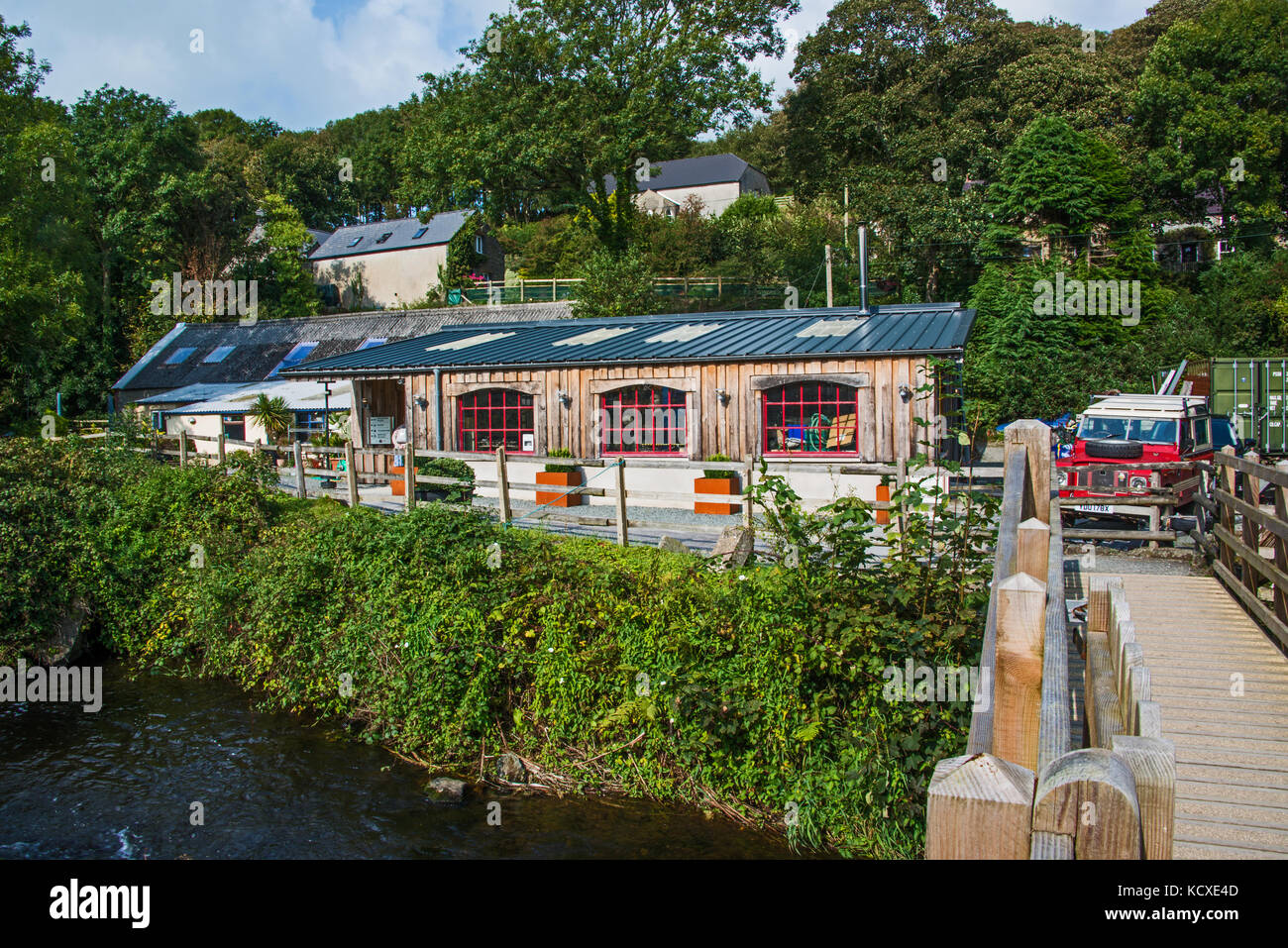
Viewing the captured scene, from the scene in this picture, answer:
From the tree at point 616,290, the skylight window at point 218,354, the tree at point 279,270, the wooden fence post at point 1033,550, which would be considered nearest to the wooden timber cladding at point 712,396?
the tree at point 616,290

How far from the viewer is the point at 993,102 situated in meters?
34.3

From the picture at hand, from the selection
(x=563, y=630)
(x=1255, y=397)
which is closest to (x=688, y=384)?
(x=563, y=630)

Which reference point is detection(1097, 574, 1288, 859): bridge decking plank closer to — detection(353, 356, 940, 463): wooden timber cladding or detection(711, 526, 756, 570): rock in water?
detection(711, 526, 756, 570): rock in water

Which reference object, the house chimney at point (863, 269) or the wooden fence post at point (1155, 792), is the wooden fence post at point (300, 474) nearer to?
the house chimney at point (863, 269)

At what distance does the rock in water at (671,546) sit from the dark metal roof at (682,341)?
6525 mm

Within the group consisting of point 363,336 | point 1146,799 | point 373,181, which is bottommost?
point 1146,799

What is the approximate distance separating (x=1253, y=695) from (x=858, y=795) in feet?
10.0

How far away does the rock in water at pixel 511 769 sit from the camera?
8.80m

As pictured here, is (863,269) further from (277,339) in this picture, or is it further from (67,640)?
(277,339)

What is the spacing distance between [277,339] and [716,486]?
1228 inches

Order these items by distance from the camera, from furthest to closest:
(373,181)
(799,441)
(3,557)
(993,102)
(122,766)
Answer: (373,181) → (993,102) → (799,441) → (3,557) → (122,766)

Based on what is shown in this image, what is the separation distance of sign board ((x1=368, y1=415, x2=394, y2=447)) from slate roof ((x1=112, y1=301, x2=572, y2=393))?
50.8ft

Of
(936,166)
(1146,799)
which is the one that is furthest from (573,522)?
(936,166)
